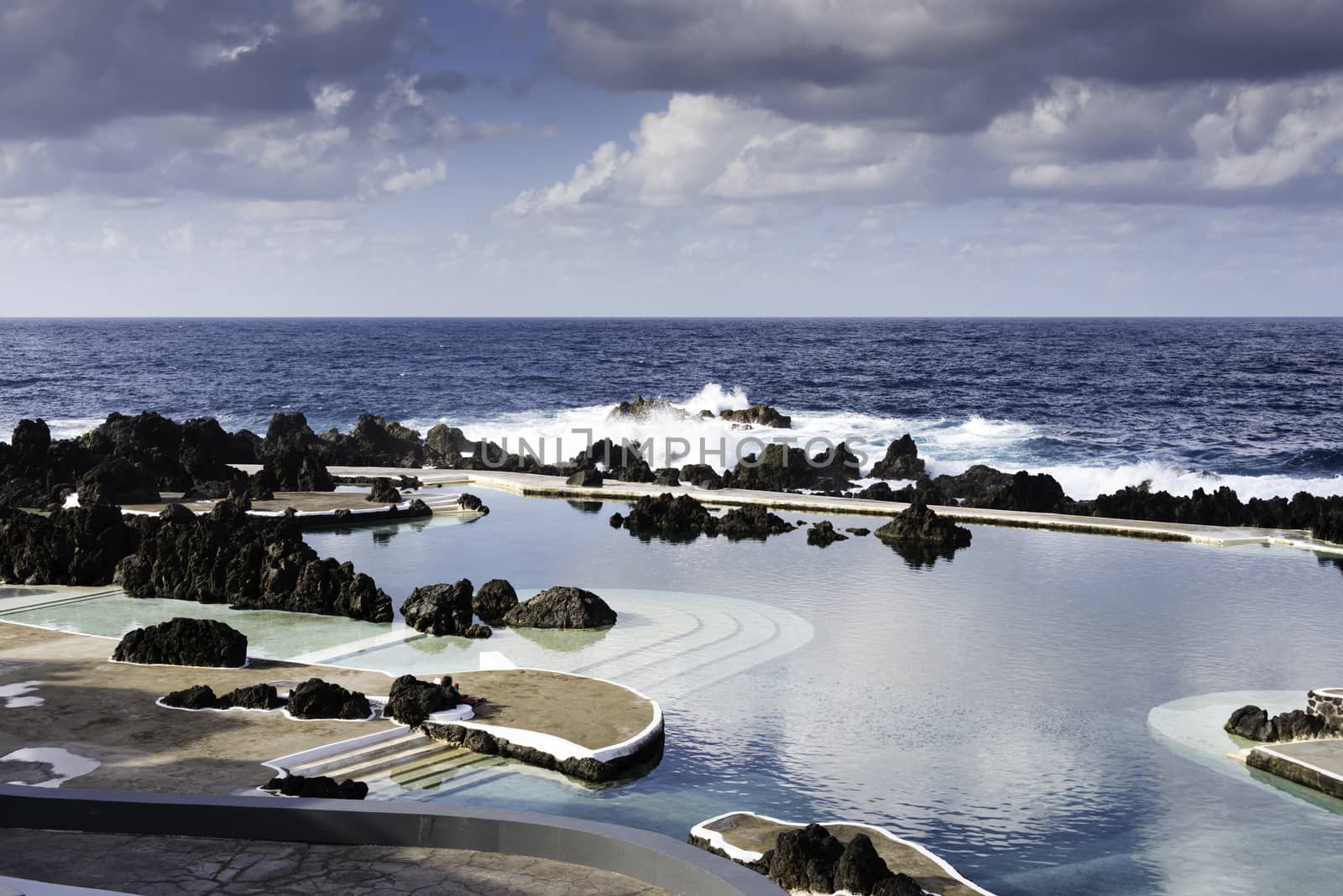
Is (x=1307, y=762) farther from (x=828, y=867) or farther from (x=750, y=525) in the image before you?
(x=750, y=525)

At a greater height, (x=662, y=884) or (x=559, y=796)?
(x=662, y=884)

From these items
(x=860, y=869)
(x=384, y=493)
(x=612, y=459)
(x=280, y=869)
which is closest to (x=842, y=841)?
(x=860, y=869)

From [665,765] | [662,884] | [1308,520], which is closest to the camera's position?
[662,884]

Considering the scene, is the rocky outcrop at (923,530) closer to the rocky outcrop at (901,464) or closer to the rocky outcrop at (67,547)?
the rocky outcrop at (901,464)

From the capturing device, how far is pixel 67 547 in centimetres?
3109

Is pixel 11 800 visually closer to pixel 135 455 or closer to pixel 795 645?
pixel 795 645

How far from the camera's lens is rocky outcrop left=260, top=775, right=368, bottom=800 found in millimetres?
15242

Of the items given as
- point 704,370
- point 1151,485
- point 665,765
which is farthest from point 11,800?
point 704,370

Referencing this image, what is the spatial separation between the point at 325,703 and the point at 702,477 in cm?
3124

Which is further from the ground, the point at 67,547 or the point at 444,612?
the point at 67,547

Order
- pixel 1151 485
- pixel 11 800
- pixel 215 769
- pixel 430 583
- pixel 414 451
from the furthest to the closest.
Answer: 1. pixel 414 451
2. pixel 1151 485
3. pixel 430 583
4. pixel 215 769
5. pixel 11 800

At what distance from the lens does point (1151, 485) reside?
5475cm

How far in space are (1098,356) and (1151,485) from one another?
83.7 m

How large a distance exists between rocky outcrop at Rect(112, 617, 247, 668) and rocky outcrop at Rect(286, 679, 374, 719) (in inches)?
131
